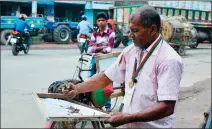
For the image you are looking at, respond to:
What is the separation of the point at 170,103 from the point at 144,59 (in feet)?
1.02

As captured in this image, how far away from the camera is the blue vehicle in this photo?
21672mm

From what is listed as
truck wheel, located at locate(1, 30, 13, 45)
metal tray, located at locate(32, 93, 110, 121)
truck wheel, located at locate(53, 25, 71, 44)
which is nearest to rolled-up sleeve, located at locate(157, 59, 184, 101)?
metal tray, located at locate(32, 93, 110, 121)

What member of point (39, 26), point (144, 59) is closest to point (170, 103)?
point (144, 59)

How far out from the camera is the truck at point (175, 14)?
21.7 m

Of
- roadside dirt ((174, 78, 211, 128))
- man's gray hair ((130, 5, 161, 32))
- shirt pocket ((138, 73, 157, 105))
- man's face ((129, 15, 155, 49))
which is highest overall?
man's gray hair ((130, 5, 161, 32))

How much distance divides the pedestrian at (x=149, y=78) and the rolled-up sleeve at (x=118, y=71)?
14 centimetres

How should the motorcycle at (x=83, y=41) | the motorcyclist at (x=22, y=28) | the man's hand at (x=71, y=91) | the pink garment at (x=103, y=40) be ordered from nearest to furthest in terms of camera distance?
the man's hand at (x=71, y=91)
the pink garment at (x=103, y=40)
the motorcycle at (x=83, y=41)
the motorcyclist at (x=22, y=28)

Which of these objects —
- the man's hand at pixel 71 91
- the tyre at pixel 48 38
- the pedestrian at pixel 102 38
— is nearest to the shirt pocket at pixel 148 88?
the man's hand at pixel 71 91

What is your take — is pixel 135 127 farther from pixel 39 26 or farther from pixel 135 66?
pixel 39 26

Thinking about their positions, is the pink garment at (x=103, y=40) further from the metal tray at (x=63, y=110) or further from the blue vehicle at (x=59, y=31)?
the blue vehicle at (x=59, y=31)

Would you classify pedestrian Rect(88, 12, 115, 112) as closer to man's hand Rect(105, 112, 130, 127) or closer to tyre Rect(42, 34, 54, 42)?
man's hand Rect(105, 112, 130, 127)

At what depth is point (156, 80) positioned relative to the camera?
240 centimetres

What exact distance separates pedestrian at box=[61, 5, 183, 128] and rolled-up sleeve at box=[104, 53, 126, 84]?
0.14 meters

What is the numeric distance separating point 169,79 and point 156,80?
104mm
